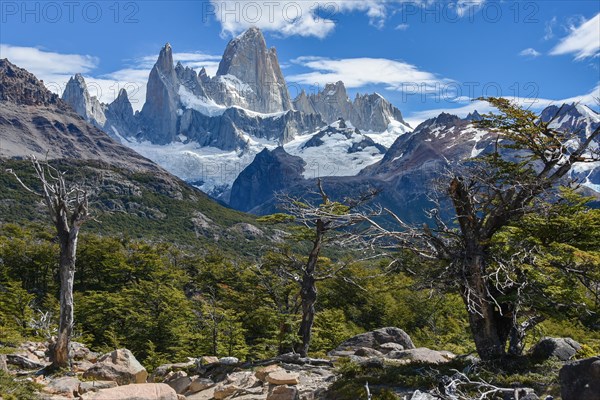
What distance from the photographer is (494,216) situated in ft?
41.1

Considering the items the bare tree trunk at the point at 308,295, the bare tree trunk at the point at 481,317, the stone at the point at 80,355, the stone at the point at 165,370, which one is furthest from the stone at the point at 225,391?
the stone at the point at 80,355

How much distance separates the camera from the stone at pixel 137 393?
11.3m

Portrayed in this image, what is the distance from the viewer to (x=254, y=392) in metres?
14.9

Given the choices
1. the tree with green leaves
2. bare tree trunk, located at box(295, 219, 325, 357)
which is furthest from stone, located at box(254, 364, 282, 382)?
the tree with green leaves

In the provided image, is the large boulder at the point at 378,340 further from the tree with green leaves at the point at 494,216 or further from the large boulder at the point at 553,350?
the tree with green leaves at the point at 494,216

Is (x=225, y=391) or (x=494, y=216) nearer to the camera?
(x=494, y=216)

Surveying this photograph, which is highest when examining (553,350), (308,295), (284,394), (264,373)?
(553,350)

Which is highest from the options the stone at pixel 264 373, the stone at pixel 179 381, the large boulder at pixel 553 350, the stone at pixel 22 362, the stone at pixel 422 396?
the stone at pixel 422 396

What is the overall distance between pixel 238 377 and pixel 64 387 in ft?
17.0

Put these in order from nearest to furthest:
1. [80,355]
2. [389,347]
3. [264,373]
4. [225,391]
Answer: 1. [225,391]
2. [264,373]
3. [80,355]
4. [389,347]

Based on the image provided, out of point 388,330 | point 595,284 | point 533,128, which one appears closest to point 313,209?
point 533,128

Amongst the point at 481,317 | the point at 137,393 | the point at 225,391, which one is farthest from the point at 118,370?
the point at 481,317

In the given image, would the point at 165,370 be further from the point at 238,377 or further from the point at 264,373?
the point at 264,373

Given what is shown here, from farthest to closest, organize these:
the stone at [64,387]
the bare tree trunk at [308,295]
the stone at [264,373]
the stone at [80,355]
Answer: the stone at [80,355], the bare tree trunk at [308,295], the stone at [264,373], the stone at [64,387]
